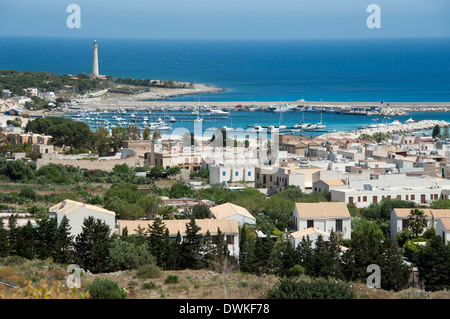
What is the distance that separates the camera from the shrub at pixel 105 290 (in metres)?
9.07

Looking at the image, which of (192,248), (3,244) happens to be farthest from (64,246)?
(192,248)

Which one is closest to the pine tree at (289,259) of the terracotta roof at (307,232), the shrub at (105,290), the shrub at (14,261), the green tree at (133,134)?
the terracotta roof at (307,232)

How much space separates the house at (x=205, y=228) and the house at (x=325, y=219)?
1807 millimetres

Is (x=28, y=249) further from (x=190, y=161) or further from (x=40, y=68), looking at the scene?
(x=40, y=68)

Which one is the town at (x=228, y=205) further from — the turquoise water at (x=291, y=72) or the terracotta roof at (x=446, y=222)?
the turquoise water at (x=291, y=72)

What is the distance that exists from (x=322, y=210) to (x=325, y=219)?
0.29m

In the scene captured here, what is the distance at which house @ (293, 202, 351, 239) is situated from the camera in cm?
1538

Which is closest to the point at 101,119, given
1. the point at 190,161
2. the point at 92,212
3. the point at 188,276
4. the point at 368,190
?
the point at 190,161

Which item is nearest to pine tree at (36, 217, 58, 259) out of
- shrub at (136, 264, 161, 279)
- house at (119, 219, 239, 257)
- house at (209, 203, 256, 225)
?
house at (119, 219, 239, 257)

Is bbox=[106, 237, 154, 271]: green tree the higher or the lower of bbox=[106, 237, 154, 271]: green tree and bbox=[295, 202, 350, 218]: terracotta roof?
the lower

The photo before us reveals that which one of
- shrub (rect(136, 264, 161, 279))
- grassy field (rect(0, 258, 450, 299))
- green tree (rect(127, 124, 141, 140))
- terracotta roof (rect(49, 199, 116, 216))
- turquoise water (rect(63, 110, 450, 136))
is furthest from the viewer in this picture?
turquoise water (rect(63, 110, 450, 136))

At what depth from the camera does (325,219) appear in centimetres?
1539

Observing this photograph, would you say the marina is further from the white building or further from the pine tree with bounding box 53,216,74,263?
the pine tree with bounding box 53,216,74,263

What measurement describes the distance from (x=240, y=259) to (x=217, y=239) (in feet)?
2.35
